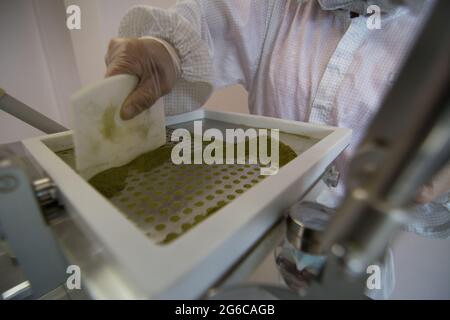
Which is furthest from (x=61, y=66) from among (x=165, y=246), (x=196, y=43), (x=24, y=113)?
(x=165, y=246)

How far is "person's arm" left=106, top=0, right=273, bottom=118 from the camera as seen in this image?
42 centimetres

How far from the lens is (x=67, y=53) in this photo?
2.78 feet

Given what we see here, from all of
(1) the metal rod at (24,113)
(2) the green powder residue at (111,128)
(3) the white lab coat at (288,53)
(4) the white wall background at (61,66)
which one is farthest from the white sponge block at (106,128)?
(4) the white wall background at (61,66)

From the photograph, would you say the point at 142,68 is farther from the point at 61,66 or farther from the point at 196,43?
the point at 61,66

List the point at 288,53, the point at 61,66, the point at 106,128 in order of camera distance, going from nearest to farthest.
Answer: the point at 106,128 < the point at 288,53 < the point at 61,66

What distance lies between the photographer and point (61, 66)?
854 mm

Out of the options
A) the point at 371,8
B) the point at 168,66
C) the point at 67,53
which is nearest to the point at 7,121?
the point at 67,53

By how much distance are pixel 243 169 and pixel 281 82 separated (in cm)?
36

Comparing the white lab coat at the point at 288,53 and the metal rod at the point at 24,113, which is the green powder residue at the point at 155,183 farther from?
the metal rod at the point at 24,113

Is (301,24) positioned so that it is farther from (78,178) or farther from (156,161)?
(78,178)

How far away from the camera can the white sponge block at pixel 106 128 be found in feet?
0.95

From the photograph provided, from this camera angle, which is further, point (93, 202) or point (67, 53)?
point (67, 53)

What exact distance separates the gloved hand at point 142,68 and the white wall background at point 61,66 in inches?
21.8

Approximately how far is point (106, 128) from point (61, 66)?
757 mm
